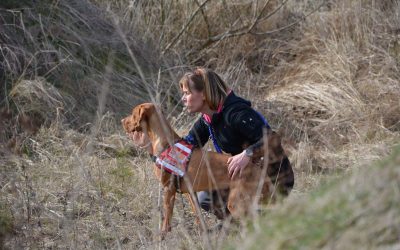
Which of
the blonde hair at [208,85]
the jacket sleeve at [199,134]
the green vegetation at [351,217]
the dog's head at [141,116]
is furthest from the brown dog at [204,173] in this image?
the green vegetation at [351,217]

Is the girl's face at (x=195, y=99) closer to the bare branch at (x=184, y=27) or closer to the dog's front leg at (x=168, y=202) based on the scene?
the dog's front leg at (x=168, y=202)

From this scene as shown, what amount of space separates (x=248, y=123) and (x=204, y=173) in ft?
1.42

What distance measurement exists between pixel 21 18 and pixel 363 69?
3472mm

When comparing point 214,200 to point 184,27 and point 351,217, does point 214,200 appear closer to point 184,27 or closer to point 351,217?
point 351,217

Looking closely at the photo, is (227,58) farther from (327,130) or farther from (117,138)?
(117,138)

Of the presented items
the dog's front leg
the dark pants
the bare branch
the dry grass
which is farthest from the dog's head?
the bare branch

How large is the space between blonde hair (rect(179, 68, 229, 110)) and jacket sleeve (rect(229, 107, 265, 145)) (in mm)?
133

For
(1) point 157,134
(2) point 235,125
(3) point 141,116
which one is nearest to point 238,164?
(2) point 235,125

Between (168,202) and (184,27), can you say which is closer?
(168,202)

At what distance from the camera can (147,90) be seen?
218 inches

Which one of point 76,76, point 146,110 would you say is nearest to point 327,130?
point 76,76

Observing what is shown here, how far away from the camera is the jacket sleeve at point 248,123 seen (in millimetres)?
4910

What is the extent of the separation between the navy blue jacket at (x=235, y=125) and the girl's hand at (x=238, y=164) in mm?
142

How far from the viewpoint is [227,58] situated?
9891 mm
